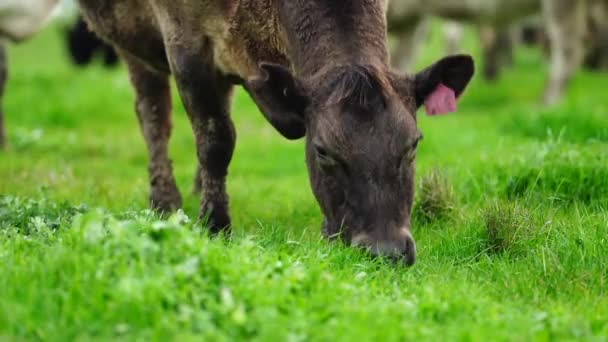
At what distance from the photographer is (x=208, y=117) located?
5.84 m

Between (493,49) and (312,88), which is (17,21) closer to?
(312,88)

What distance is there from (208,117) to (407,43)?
9.07m

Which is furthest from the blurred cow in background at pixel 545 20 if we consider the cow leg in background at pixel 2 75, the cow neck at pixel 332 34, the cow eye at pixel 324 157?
the cow eye at pixel 324 157

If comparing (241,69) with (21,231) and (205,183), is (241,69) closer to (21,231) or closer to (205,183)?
(205,183)

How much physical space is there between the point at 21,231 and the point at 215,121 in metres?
1.57

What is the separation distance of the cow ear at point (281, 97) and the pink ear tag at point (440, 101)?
2.07 feet

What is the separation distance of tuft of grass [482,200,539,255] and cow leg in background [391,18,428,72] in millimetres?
9580

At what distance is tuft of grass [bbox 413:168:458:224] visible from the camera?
18.9 feet

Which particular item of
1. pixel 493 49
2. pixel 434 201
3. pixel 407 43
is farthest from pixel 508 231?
pixel 493 49

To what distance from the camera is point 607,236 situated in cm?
470

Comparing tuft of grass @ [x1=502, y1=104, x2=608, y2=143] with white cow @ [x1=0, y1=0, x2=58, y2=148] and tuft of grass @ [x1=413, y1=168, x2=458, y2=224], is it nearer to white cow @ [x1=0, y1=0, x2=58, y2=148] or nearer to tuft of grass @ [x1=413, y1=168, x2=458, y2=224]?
tuft of grass @ [x1=413, y1=168, x2=458, y2=224]

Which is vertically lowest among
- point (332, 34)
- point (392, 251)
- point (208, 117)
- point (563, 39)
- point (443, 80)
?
point (563, 39)

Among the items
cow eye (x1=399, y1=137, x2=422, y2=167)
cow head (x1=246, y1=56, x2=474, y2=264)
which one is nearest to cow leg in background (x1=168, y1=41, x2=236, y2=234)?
cow head (x1=246, y1=56, x2=474, y2=264)

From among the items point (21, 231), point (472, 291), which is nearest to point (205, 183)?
point (21, 231)
